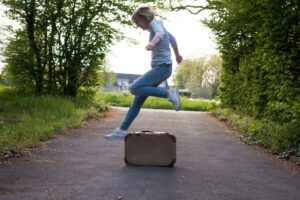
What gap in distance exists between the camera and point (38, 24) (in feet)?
66.8

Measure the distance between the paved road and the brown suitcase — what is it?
0.55 feet

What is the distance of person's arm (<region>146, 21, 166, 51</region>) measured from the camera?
677cm

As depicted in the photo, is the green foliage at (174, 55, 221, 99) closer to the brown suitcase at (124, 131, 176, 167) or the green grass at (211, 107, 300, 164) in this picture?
the green grass at (211, 107, 300, 164)

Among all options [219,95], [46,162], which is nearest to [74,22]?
[219,95]

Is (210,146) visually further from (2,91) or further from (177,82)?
(177,82)

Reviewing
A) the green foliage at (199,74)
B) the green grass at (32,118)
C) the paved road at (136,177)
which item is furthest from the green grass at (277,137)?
the green foliage at (199,74)

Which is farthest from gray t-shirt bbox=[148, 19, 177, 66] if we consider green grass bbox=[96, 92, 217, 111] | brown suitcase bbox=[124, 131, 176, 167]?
green grass bbox=[96, 92, 217, 111]

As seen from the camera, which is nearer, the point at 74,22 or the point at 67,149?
the point at 67,149

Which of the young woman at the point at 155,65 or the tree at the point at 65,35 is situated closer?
the young woman at the point at 155,65

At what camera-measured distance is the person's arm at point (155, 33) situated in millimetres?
6773

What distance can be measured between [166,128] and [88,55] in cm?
737

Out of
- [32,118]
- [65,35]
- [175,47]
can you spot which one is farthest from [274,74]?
[65,35]

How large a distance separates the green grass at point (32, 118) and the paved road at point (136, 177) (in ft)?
1.45

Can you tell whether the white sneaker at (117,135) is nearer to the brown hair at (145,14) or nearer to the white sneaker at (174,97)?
the white sneaker at (174,97)
